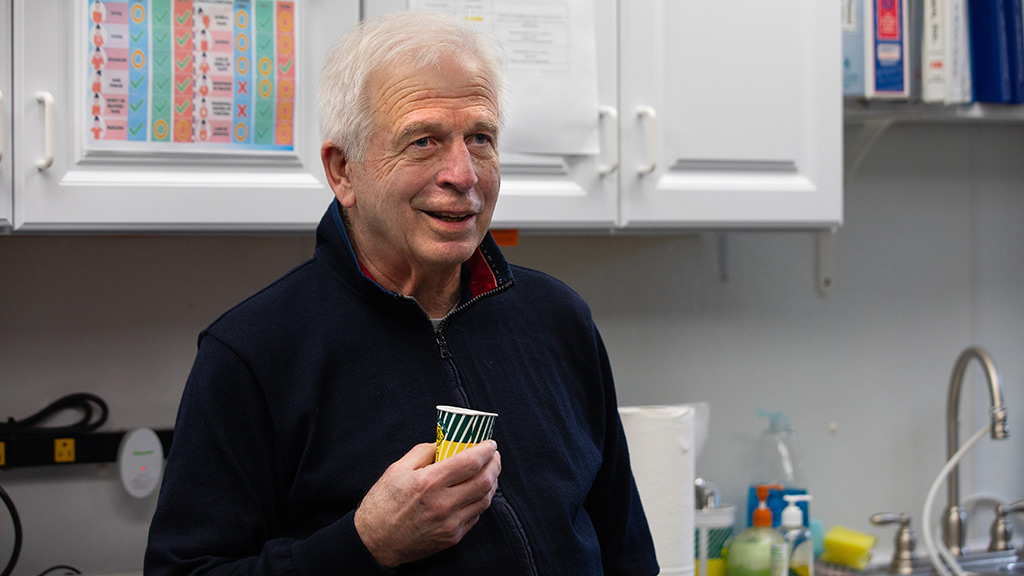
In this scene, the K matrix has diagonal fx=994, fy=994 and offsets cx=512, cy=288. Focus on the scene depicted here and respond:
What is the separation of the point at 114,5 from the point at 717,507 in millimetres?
1336

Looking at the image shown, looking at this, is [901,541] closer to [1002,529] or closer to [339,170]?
[1002,529]

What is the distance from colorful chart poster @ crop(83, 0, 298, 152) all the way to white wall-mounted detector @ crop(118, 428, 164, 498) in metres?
0.54

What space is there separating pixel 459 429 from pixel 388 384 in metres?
0.17

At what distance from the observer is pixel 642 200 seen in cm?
157

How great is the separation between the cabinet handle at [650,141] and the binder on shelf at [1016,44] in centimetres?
76

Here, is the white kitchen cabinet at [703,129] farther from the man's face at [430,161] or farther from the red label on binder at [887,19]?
the man's face at [430,161]

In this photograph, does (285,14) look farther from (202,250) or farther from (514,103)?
(202,250)

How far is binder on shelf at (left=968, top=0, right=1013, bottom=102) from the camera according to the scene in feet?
5.92

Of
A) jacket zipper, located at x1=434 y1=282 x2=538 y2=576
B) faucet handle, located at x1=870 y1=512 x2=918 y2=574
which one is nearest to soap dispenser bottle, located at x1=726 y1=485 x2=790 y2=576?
faucet handle, located at x1=870 y1=512 x2=918 y2=574

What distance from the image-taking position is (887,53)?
1.75 meters

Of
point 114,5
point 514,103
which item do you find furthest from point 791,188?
point 114,5

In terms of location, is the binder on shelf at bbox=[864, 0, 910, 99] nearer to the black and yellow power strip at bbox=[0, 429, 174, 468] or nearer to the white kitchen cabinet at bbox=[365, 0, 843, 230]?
the white kitchen cabinet at bbox=[365, 0, 843, 230]

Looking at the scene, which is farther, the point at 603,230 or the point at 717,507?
the point at 717,507

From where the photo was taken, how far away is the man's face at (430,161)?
101 centimetres
